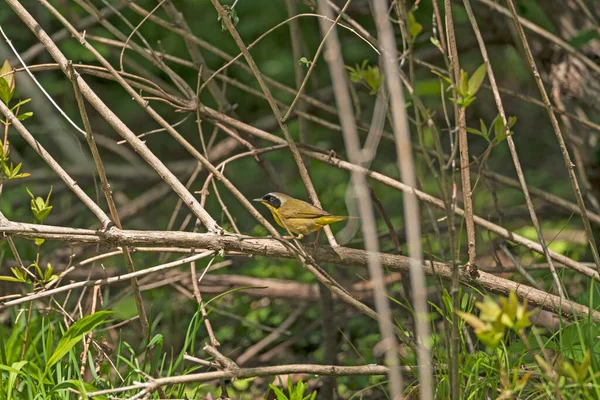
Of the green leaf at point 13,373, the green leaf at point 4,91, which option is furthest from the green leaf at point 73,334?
the green leaf at point 4,91

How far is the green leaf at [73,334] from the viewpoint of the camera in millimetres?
2959

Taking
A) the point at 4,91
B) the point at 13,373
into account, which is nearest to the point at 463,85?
the point at 4,91

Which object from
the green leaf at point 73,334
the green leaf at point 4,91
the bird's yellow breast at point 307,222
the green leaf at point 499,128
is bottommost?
the green leaf at point 73,334

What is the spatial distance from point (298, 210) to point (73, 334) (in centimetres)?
130

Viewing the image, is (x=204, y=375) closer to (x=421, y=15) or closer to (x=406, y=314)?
(x=406, y=314)

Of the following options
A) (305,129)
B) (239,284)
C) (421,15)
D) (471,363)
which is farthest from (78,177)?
(471,363)

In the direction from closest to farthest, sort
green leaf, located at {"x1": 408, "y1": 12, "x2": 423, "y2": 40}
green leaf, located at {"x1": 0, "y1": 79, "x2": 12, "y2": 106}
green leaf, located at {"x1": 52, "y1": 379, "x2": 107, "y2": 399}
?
1. green leaf, located at {"x1": 408, "y1": 12, "x2": 423, "y2": 40}
2. green leaf, located at {"x1": 52, "y1": 379, "x2": 107, "y2": 399}
3. green leaf, located at {"x1": 0, "y1": 79, "x2": 12, "y2": 106}

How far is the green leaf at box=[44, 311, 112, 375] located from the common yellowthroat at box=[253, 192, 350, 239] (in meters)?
0.97

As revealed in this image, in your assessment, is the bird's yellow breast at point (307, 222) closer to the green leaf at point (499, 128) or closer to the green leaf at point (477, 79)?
the green leaf at point (499, 128)

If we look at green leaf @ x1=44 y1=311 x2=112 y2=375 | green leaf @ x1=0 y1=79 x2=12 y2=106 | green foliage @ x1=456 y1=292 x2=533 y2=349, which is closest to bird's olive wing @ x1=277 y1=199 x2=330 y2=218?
green leaf @ x1=44 y1=311 x2=112 y2=375

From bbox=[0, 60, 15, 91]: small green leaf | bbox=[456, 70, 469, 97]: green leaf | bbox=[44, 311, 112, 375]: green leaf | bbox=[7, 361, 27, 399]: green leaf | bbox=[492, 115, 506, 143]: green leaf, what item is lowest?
bbox=[7, 361, 27, 399]: green leaf

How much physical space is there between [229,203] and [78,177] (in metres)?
1.28

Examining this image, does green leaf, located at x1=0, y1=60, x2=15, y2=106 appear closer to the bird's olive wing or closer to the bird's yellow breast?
the bird's yellow breast

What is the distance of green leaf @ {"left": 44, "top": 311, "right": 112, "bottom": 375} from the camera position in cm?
296
